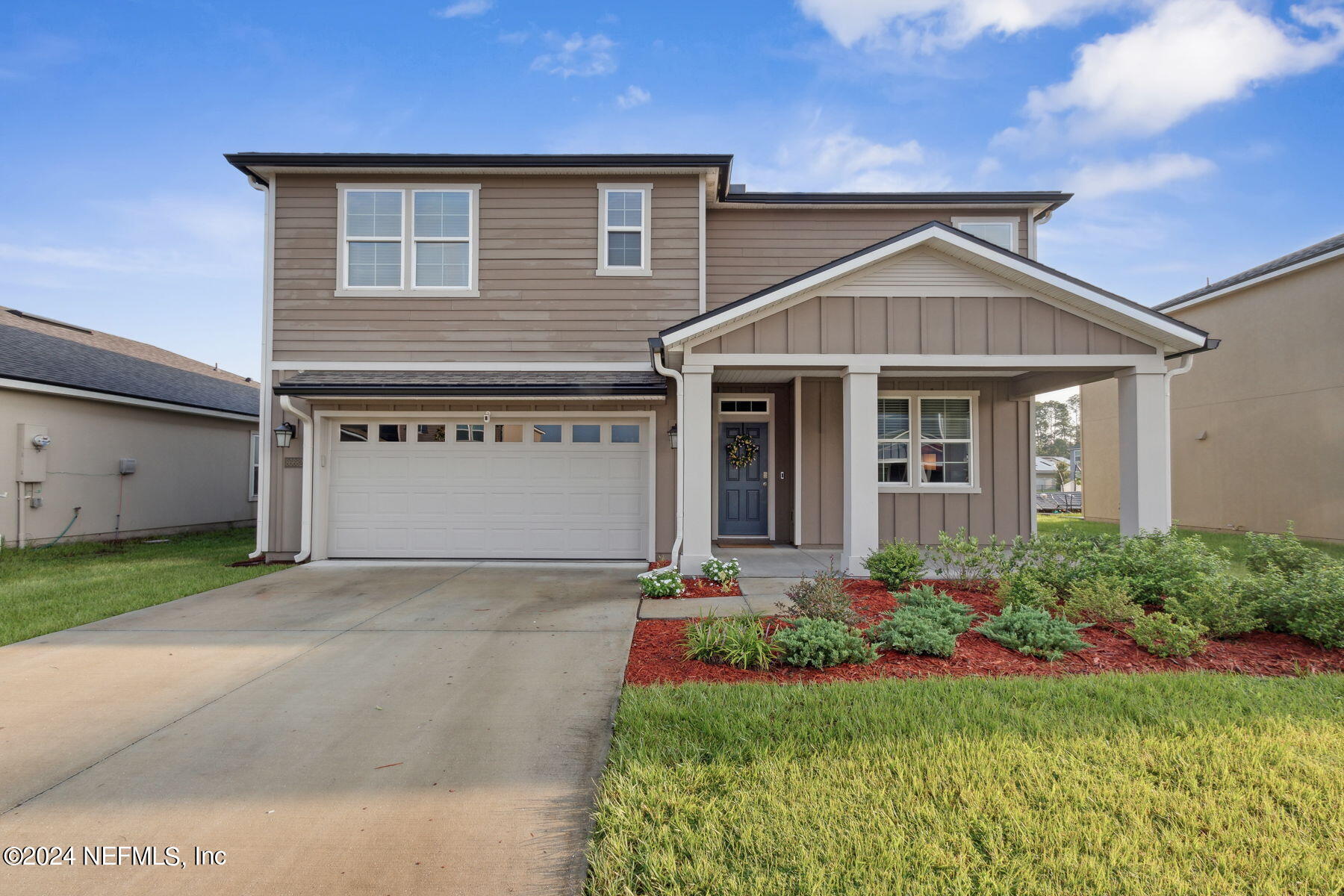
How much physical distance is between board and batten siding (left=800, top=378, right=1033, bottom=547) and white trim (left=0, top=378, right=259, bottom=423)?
496 inches

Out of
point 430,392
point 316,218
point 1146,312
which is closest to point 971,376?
point 1146,312

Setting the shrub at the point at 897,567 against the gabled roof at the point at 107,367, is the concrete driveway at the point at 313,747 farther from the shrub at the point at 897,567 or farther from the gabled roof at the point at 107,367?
the gabled roof at the point at 107,367

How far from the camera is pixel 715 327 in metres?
7.59

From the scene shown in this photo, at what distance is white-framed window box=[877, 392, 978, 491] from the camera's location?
1026cm

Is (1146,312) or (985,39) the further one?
(985,39)

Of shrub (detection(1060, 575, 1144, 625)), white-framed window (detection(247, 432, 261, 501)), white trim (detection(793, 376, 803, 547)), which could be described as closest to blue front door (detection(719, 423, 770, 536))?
white trim (detection(793, 376, 803, 547))

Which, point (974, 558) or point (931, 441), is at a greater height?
point (931, 441)

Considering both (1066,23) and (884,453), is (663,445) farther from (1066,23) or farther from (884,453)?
(1066,23)

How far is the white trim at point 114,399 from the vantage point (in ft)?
34.4

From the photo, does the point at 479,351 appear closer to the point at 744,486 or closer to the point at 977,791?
the point at 744,486

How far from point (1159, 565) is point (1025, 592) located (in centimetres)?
123

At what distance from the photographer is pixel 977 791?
2762mm

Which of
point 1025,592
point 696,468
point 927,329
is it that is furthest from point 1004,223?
point 1025,592

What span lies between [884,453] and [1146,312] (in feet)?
12.9
